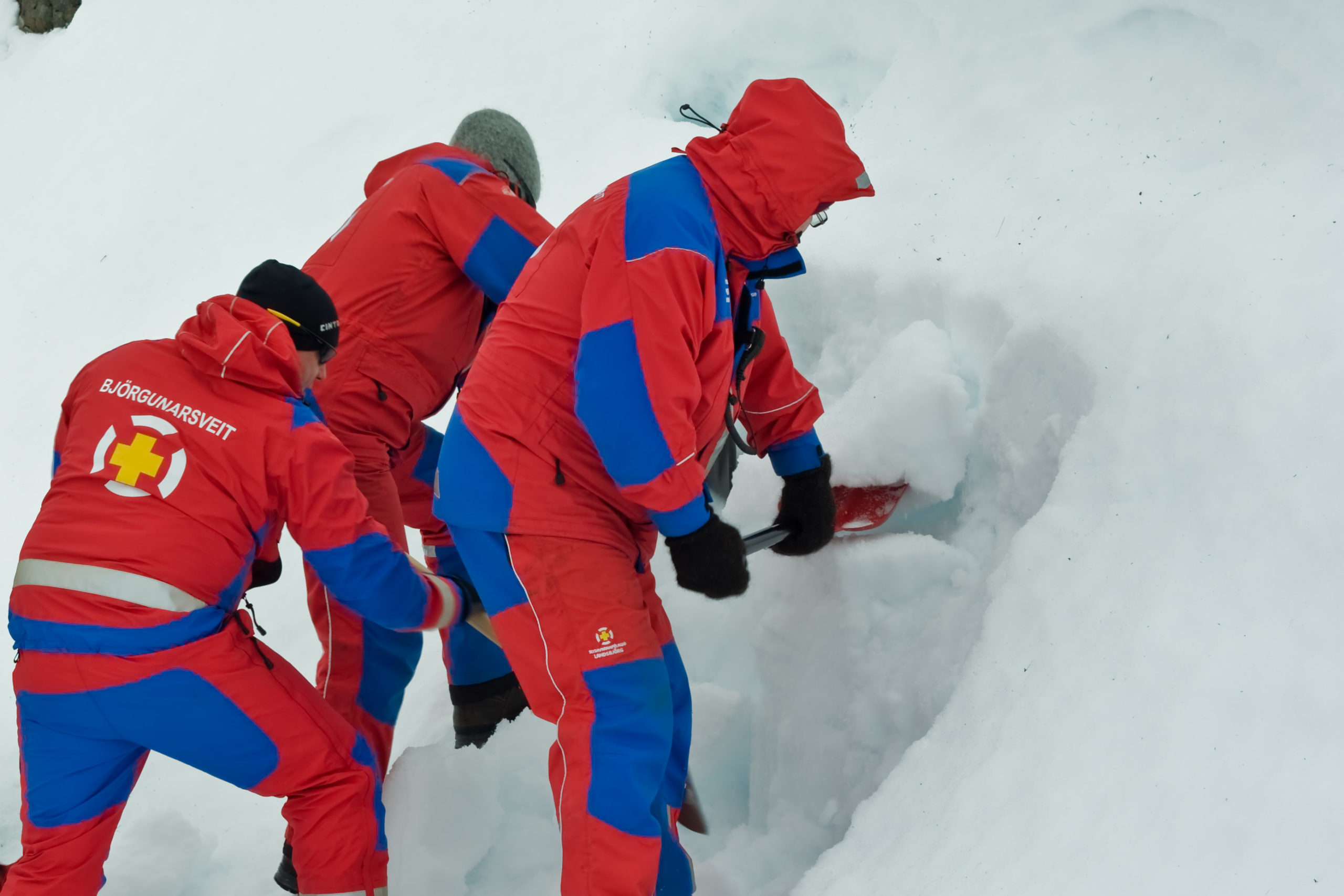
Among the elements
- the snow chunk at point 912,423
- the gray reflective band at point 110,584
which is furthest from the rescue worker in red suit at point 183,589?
the snow chunk at point 912,423

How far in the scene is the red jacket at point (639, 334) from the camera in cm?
167

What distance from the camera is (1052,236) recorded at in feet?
8.36

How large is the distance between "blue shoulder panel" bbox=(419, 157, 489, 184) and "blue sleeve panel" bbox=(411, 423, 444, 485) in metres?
0.73

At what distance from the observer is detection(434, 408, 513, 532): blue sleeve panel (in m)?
1.81

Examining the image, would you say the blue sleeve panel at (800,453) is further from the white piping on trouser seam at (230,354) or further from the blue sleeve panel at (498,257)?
the white piping on trouser seam at (230,354)

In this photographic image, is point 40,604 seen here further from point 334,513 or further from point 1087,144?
point 1087,144

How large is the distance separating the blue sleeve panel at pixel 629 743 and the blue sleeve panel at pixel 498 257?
41.9 inches

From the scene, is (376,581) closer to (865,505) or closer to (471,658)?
(471,658)

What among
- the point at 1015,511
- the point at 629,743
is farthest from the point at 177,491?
the point at 1015,511

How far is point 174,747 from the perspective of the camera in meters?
1.83

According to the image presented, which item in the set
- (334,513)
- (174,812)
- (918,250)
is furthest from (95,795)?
(918,250)

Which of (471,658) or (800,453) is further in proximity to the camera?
(471,658)

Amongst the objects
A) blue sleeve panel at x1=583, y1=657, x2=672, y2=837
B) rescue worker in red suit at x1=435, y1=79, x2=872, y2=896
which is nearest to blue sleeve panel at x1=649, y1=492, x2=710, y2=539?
rescue worker in red suit at x1=435, y1=79, x2=872, y2=896

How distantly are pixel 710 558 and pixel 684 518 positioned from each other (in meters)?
0.10
